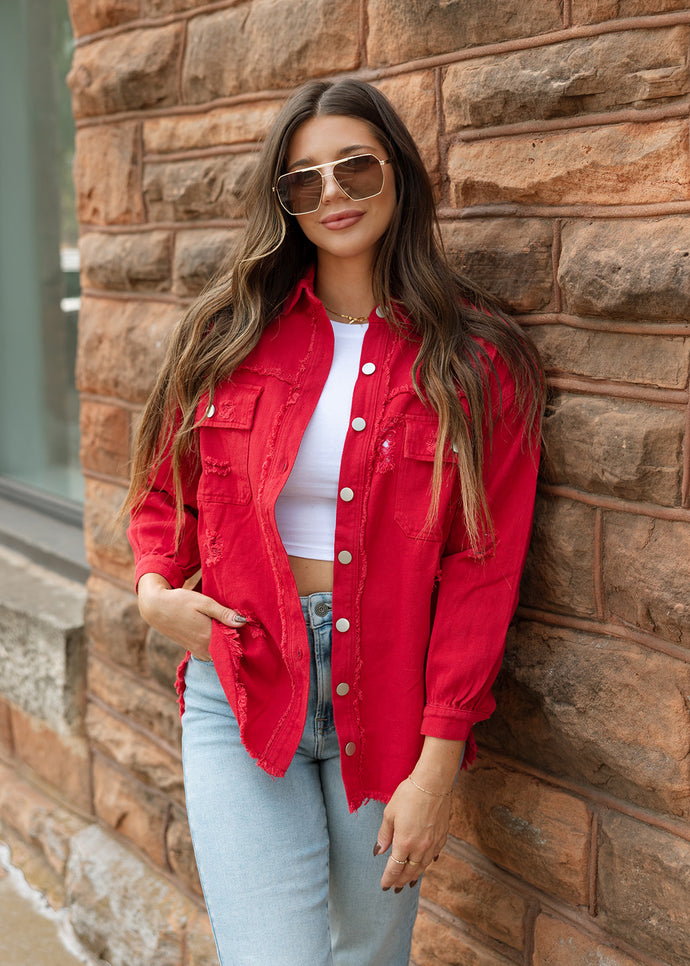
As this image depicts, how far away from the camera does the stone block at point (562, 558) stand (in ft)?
6.52

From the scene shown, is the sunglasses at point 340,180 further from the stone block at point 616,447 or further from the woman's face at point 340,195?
the stone block at point 616,447

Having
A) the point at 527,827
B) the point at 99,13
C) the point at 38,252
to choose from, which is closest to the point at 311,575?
the point at 527,827

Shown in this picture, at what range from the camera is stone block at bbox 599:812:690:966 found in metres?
1.91

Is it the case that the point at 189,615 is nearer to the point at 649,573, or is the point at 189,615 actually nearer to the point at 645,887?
the point at 649,573

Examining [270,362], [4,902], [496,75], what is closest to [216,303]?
[270,362]

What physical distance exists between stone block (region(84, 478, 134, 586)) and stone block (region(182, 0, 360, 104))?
1.25 metres

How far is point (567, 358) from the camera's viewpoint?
198 cm

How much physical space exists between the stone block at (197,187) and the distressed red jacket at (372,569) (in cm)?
69

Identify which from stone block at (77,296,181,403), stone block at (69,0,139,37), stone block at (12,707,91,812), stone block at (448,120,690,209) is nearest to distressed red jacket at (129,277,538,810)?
Answer: stone block at (448,120,690,209)

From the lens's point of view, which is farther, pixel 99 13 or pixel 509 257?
pixel 99 13

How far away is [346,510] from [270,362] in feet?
1.23

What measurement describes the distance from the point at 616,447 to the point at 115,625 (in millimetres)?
1940

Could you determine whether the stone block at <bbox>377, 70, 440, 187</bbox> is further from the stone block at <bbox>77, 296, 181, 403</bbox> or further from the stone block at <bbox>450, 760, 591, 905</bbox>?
the stone block at <bbox>450, 760, 591, 905</bbox>

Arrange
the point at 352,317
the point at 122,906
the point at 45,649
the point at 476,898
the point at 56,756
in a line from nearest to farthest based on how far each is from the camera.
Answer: the point at 352,317 < the point at 476,898 < the point at 122,906 < the point at 45,649 < the point at 56,756
